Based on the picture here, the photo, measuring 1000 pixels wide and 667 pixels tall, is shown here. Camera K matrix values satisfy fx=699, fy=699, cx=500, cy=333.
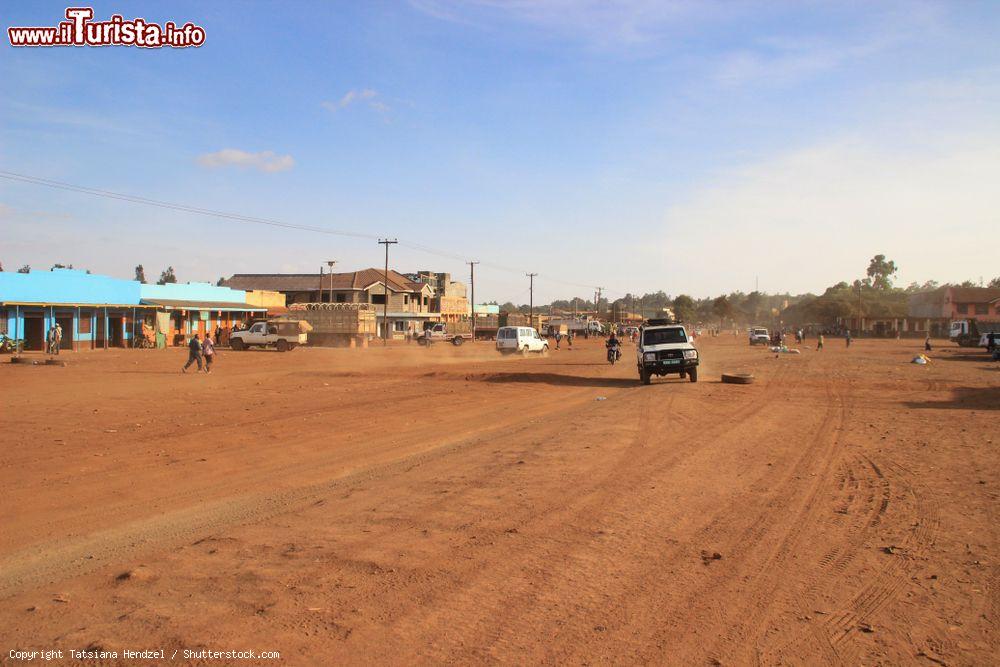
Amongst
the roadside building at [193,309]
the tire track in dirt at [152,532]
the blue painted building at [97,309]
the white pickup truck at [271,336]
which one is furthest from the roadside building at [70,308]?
the tire track in dirt at [152,532]

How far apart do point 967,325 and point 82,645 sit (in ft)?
247

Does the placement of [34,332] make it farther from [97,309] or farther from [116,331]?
[116,331]

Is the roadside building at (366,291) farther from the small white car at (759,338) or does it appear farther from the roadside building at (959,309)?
the roadside building at (959,309)

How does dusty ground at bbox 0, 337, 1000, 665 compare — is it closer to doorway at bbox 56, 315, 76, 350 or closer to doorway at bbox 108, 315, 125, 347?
doorway at bbox 56, 315, 76, 350

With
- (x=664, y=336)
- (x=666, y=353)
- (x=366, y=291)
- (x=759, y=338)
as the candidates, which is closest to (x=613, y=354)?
(x=664, y=336)

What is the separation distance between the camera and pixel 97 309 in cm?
4406

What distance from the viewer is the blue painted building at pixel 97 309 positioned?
39812 mm

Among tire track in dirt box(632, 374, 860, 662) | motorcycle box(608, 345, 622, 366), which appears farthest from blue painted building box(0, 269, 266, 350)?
tire track in dirt box(632, 374, 860, 662)

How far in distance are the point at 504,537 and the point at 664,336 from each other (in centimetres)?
1866

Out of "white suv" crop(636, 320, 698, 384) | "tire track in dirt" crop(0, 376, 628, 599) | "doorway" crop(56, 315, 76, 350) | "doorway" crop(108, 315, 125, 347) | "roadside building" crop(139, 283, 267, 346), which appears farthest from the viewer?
"roadside building" crop(139, 283, 267, 346)

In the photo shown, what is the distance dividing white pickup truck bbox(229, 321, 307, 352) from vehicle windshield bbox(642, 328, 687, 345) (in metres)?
30.1

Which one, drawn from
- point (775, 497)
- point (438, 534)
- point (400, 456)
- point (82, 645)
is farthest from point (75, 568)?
point (775, 497)

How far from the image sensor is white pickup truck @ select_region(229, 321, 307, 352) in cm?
4728

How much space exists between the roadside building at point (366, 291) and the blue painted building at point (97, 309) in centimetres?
2608
